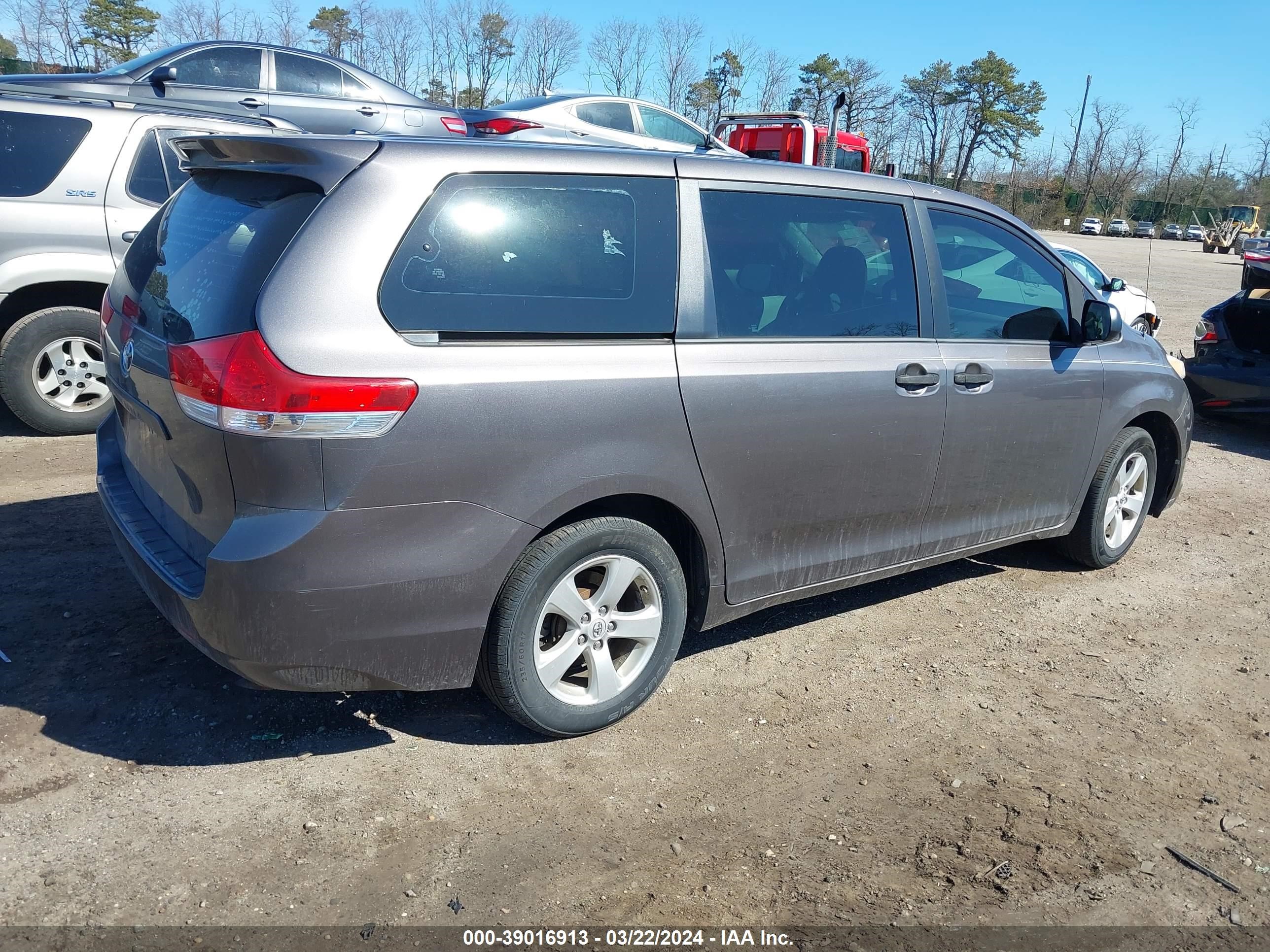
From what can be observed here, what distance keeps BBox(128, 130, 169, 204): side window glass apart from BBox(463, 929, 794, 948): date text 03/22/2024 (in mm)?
5656

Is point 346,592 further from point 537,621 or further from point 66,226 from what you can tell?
point 66,226

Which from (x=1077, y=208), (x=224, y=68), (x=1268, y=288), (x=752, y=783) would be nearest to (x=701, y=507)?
(x=752, y=783)

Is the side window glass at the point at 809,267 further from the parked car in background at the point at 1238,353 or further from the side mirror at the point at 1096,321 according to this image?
the parked car in background at the point at 1238,353

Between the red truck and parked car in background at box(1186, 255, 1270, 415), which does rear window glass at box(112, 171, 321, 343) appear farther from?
the red truck

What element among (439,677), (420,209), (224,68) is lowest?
(439,677)

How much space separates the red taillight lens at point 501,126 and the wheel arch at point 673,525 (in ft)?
30.5

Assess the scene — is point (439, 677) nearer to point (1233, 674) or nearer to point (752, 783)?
point (752, 783)

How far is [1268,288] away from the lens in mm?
9094

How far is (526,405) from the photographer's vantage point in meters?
3.02

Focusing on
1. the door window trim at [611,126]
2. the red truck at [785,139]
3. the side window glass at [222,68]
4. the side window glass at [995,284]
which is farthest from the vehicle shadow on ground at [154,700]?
the red truck at [785,139]

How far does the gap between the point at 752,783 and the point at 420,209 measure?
206 centimetres

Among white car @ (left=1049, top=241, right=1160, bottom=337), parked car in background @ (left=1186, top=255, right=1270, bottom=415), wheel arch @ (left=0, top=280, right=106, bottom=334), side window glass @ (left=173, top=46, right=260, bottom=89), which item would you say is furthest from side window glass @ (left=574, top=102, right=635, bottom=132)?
wheel arch @ (left=0, top=280, right=106, bottom=334)

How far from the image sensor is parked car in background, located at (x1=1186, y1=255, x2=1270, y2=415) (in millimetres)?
8719

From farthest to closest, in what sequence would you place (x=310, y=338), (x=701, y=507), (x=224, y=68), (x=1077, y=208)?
(x=1077, y=208) → (x=224, y=68) → (x=701, y=507) → (x=310, y=338)
